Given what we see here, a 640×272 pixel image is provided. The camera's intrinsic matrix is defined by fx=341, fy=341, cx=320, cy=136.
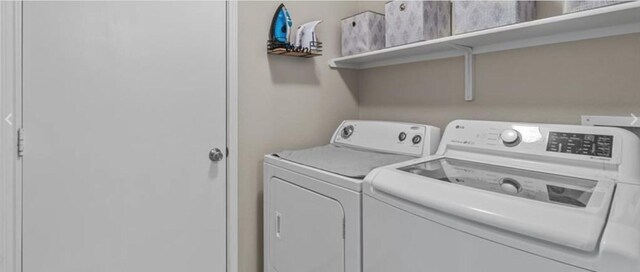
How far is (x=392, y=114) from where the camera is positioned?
2.08 m

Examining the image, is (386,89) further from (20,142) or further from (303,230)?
(20,142)

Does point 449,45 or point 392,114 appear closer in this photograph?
point 449,45

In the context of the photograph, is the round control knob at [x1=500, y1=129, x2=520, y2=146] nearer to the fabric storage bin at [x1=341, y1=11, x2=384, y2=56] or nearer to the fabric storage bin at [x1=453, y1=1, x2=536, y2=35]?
the fabric storage bin at [x1=453, y1=1, x2=536, y2=35]

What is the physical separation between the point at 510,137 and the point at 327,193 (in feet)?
2.41

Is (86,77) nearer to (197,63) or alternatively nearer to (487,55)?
(197,63)

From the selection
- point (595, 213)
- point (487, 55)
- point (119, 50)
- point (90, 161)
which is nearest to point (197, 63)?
point (119, 50)

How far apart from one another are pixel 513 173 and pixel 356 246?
60 centimetres

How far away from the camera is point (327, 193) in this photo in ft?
4.33

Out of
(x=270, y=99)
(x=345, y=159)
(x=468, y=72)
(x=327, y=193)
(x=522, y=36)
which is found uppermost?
(x=522, y=36)

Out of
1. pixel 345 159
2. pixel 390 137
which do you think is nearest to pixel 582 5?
pixel 390 137

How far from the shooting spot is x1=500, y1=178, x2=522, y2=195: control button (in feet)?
3.06

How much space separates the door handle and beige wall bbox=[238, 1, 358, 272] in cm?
11

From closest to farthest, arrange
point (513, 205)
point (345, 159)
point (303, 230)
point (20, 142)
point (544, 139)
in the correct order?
point (513, 205)
point (544, 139)
point (20, 142)
point (303, 230)
point (345, 159)

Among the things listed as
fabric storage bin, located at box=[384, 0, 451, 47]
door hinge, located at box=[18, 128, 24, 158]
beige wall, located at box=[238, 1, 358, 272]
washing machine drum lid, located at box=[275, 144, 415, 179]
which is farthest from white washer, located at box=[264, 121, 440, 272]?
door hinge, located at box=[18, 128, 24, 158]
